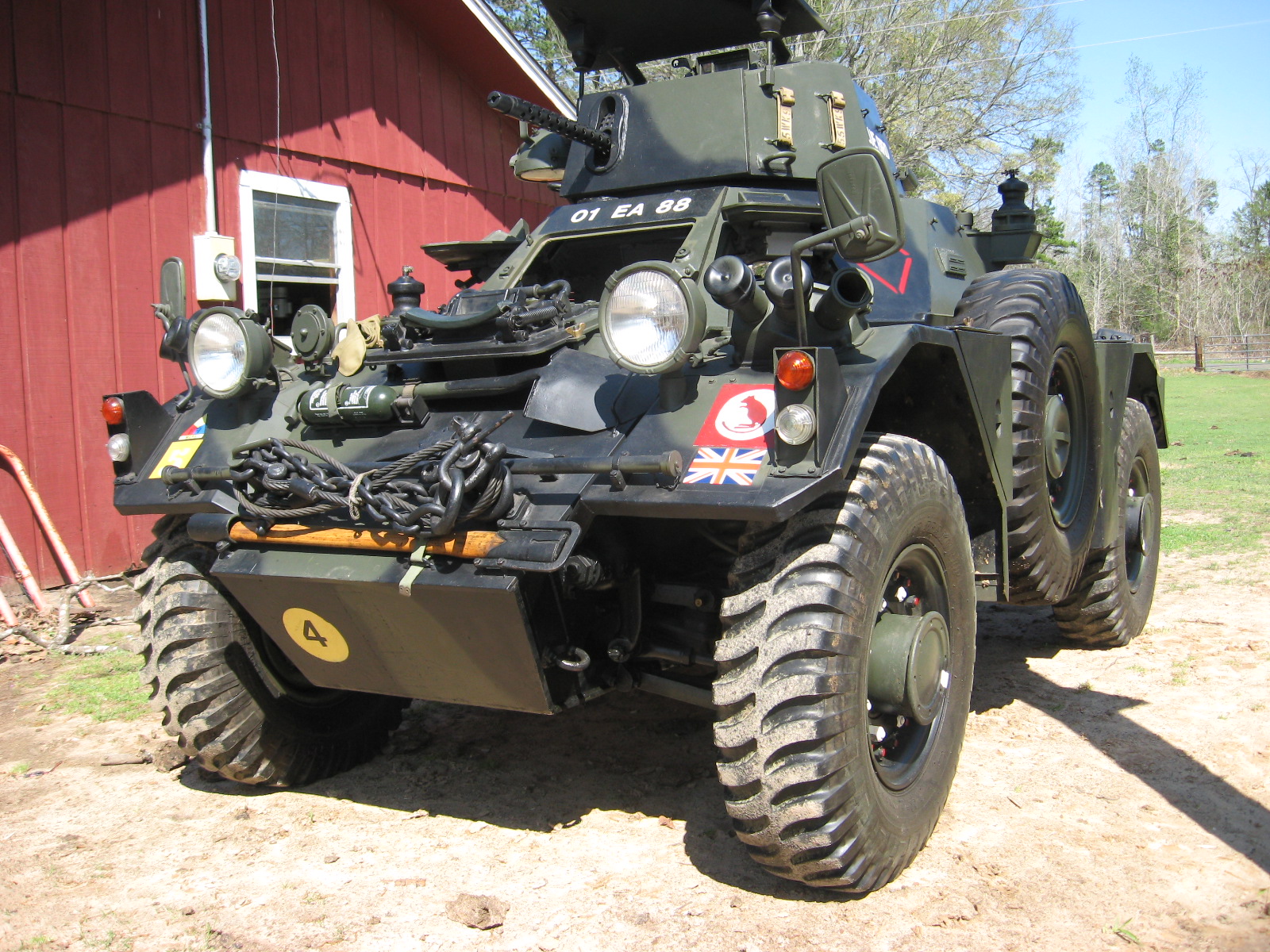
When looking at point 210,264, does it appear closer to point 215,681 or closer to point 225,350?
point 225,350

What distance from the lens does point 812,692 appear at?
9.43 ft

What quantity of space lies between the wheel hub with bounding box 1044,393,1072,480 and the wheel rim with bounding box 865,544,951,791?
1.23m

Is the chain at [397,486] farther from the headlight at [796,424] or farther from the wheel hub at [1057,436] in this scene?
the wheel hub at [1057,436]

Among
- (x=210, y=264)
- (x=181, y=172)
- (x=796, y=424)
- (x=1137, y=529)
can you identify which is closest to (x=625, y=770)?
(x=796, y=424)

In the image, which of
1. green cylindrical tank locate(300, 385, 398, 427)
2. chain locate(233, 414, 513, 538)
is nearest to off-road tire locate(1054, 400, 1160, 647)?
chain locate(233, 414, 513, 538)

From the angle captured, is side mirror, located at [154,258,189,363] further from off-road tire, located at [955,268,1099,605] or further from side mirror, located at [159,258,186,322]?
off-road tire, located at [955,268,1099,605]

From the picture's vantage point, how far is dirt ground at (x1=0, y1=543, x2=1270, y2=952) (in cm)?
302

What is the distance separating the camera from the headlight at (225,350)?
3.96m

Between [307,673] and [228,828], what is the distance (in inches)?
24.9

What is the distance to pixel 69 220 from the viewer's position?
7094 mm

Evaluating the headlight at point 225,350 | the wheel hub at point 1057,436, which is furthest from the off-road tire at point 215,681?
the wheel hub at point 1057,436

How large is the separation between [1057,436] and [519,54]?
657 centimetres

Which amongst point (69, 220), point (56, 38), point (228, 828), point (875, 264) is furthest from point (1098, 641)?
point (56, 38)

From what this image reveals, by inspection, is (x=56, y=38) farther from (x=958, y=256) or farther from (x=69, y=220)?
(x=958, y=256)
